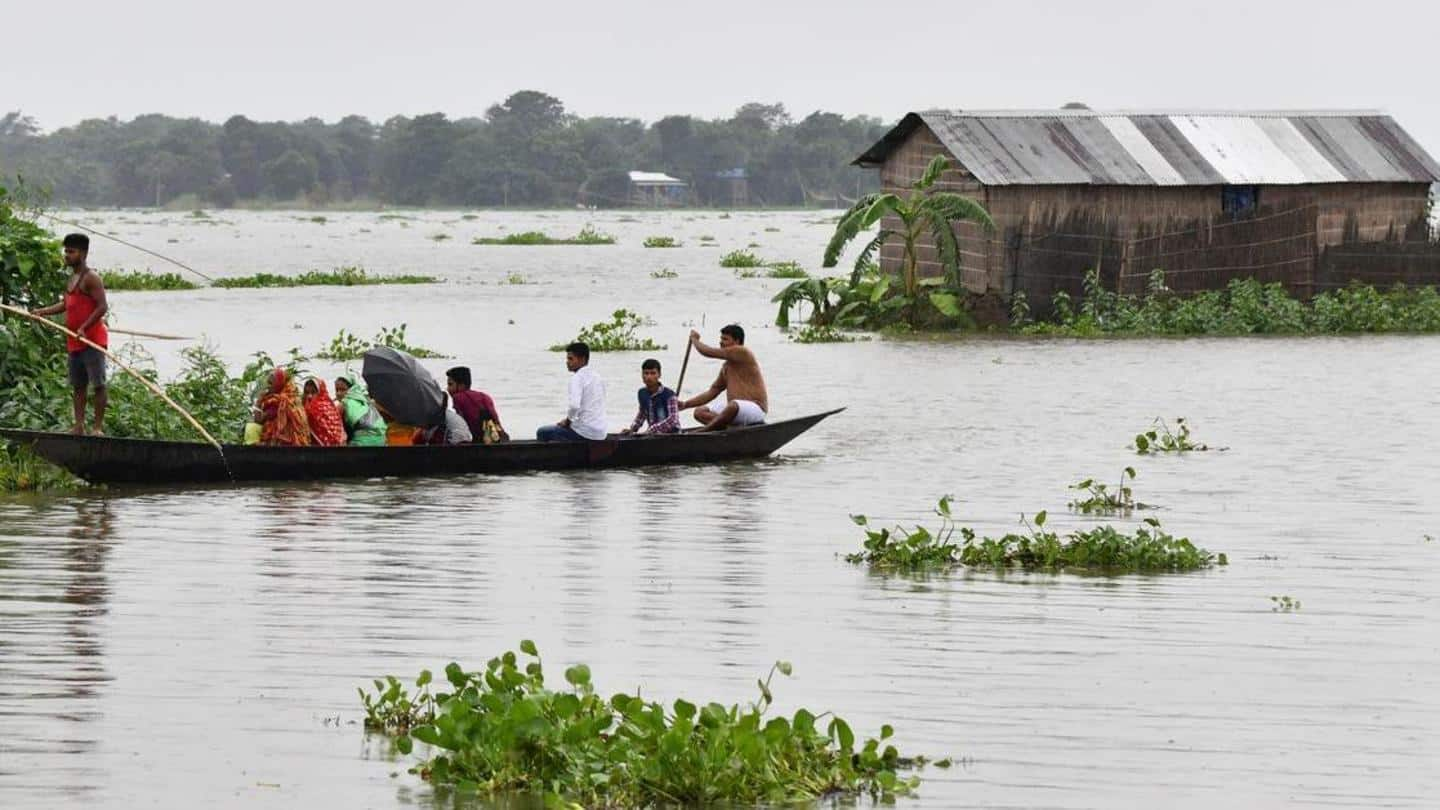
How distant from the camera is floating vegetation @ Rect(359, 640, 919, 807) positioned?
20.0 feet

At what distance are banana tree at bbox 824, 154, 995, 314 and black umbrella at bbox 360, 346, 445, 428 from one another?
12591 millimetres

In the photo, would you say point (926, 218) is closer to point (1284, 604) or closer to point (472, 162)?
point (1284, 604)

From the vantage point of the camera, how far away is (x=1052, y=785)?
6.41 metres

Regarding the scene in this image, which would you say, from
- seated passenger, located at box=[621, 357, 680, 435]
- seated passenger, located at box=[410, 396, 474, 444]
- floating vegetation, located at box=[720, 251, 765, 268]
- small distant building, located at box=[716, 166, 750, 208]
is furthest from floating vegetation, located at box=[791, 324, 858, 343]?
small distant building, located at box=[716, 166, 750, 208]

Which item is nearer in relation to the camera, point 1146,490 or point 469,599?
point 469,599

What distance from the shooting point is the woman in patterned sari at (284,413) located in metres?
13.5

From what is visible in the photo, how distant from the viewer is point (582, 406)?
47.8ft

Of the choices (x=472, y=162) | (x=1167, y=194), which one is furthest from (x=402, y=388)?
(x=472, y=162)

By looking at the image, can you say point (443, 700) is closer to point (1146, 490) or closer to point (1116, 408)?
point (1146, 490)

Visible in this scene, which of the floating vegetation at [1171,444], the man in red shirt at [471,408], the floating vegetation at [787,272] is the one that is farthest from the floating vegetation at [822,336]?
the floating vegetation at [787,272]

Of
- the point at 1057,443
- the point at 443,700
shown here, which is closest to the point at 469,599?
the point at 443,700

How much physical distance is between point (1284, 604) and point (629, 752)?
174 inches

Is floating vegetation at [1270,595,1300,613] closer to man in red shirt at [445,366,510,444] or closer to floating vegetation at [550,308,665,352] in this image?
man in red shirt at [445,366,510,444]

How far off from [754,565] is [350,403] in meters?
3.99
